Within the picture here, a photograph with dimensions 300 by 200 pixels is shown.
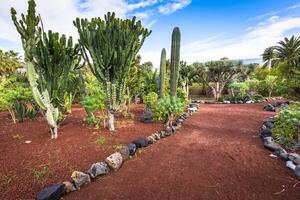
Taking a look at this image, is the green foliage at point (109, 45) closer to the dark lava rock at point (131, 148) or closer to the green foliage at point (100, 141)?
the green foliage at point (100, 141)

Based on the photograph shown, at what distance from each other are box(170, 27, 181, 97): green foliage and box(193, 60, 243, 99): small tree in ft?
42.5

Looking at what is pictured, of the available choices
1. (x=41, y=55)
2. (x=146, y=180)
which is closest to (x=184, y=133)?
(x=146, y=180)

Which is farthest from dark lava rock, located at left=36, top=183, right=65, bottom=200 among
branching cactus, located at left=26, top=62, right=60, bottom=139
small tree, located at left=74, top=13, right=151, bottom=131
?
small tree, located at left=74, top=13, right=151, bottom=131

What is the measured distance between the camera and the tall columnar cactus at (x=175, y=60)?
28.4 ft

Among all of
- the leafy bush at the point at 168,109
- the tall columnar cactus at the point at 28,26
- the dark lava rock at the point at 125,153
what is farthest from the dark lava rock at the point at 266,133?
the tall columnar cactus at the point at 28,26

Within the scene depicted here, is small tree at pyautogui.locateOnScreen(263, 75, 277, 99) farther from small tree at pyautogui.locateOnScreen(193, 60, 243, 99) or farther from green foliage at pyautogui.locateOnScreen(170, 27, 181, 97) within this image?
green foliage at pyautogui.locateOnScreen(170, 27, 181, 97)

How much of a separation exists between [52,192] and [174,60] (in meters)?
6.70

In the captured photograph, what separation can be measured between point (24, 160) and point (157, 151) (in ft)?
9.89

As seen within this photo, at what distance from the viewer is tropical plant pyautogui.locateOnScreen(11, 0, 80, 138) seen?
205 inches

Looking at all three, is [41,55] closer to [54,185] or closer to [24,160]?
[24,160]

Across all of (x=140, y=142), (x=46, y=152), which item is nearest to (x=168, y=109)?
(x=140, y=142)

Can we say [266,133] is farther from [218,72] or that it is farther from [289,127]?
[218,72]

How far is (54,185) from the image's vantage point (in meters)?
3.52

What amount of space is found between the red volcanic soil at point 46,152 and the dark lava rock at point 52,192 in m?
0.23
